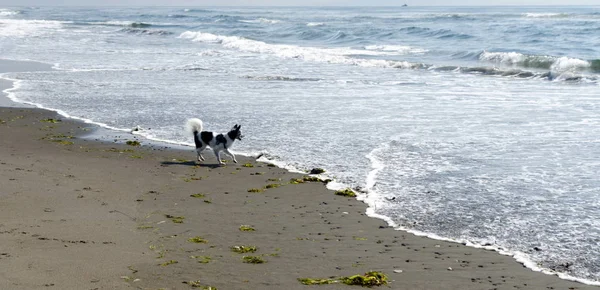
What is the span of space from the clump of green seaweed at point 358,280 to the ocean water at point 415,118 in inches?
61.9

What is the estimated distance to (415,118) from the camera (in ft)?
50.0

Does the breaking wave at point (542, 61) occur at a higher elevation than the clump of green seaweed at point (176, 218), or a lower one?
lower

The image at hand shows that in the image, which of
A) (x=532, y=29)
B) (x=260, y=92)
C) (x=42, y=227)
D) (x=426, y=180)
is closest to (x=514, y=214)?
(x=426, y=180)

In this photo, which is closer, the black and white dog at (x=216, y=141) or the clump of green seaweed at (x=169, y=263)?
the clump of green seaweed at (x=169, y=263)

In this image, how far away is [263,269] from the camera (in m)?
6.30

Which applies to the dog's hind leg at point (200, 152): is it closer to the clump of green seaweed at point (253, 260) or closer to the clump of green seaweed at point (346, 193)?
the clump of green seaweed at point (346, 193)

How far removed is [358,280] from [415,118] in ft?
31.5

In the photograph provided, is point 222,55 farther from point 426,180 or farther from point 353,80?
point 426,180

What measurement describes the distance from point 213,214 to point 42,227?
6.38 feet

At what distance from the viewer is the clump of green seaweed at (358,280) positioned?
5.99 meters

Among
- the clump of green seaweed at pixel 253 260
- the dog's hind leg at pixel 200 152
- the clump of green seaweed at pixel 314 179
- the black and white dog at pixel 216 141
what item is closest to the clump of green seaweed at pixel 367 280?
the clump of green seaweed at pixel 253 260

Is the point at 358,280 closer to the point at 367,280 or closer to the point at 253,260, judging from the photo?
the point at 367,280

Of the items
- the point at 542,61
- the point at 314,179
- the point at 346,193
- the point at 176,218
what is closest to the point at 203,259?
the point at 176,218

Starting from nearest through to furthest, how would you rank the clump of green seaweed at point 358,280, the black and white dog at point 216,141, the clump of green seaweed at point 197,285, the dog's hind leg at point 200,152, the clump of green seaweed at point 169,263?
the clump of green seaweed at point 197,285 → the clump of green seaweed at point 358,280 → the clump of green seaweed at point 169,263 → the black and white dog at point 216,141 → the dog's hind leg at point 200,152
